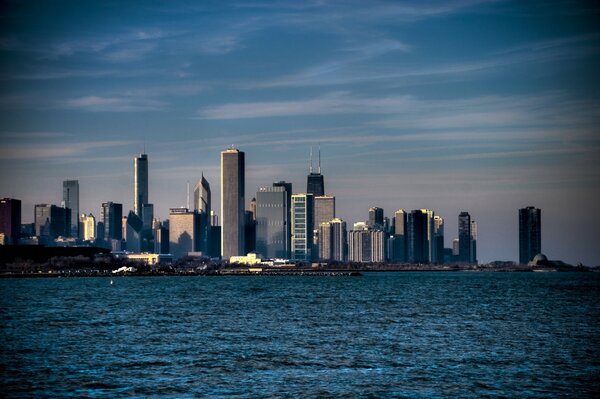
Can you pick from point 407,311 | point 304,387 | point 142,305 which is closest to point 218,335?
point 304,387

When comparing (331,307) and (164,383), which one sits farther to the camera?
(331,307)

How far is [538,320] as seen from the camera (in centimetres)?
9688

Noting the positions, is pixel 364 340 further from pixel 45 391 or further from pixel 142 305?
pixel 142 305

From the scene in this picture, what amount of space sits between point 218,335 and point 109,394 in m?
30.4

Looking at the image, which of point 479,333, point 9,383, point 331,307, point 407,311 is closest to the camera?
point 9,383

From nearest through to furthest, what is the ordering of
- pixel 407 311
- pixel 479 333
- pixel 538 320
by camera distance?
pixel 479 333 < pixel 538 320 < pixel 407 311

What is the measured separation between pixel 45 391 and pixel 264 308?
2747 inches

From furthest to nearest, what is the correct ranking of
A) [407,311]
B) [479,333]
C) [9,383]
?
[407,311], [479,333], [9,383]

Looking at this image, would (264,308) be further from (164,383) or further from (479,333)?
(164,383)

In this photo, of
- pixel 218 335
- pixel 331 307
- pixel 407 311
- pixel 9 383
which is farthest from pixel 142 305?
pixel 9 383

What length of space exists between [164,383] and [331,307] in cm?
7033

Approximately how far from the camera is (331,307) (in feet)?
390

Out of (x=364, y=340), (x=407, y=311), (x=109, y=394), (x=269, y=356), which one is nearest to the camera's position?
(x=109, y=394)

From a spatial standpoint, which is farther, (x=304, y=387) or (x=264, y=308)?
(x=264, y=308)
